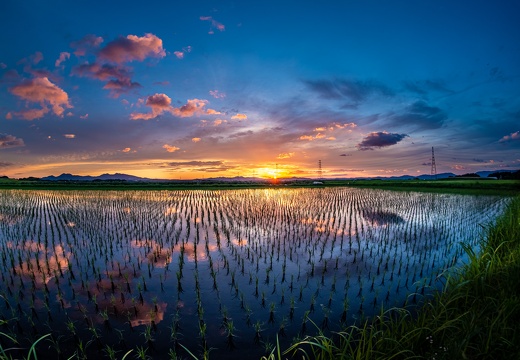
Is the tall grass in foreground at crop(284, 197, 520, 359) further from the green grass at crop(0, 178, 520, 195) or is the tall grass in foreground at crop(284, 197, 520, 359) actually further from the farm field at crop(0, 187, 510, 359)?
the green grass at crop(0, 178, 520, 195)

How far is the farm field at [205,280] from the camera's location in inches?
170

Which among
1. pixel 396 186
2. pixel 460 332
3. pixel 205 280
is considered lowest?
pixel 205 280

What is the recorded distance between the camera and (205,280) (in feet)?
21.1

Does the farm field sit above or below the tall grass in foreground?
below

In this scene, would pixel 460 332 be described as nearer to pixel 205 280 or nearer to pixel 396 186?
pixel 205 280

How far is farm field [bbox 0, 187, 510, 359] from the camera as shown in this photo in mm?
4312

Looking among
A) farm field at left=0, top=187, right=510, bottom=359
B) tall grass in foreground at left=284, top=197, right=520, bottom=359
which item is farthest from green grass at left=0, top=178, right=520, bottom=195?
tall grass in foreground at left=284, top=197, right=520, bottom=359

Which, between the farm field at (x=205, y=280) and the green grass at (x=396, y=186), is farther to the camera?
the green grass at (x=396, y=186)

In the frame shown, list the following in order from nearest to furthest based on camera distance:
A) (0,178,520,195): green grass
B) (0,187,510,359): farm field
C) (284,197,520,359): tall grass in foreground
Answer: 1. (284,197,520,359): tall grass in foreground
2. (0,187,510,359): farm field
3. (0,178,520,195): green grass

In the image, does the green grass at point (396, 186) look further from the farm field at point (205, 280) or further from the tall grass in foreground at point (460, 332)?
the tall grass in foreground at point (460, 332)

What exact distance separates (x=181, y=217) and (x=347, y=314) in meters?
11.8

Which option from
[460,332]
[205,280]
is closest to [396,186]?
[205,280]

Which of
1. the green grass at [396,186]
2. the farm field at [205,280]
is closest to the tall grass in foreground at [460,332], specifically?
the farm field at [205,280]

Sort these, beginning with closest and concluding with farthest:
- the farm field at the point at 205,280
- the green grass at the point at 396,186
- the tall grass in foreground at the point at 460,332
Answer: the tall grass in foreground at the point at 460,332 → the farm field at the point at 205,280 → the green grass at the point at 396,186
